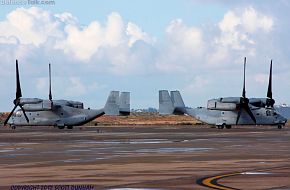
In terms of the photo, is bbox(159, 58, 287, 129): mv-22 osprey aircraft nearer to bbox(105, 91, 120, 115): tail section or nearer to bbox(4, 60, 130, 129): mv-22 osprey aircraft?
bbox(105, 91, 120, 115): tail section

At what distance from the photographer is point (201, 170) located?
29.6 metres

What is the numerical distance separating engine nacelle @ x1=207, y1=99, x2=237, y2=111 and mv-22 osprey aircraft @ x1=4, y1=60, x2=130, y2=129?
507 inches

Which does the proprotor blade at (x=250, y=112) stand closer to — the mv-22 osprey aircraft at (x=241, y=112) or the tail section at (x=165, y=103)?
the mv-22 osprey aircraft at (x=241, y=112)

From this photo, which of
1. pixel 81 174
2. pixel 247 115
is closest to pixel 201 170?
pixel 81 174

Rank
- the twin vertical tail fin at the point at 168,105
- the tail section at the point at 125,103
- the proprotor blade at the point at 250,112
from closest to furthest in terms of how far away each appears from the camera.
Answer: the proprotor blade at the point at 250,112 < the tail section at the point at 125,103 < the twin vertical tail fin at the point at 168,105

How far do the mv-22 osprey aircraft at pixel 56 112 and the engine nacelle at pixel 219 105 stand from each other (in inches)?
507

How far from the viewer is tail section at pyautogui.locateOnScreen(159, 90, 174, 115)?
130 metres

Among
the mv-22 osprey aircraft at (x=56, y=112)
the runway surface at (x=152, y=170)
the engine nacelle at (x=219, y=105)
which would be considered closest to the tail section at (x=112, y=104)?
the mv-22 osprey aircraft at (x=56, y=112)

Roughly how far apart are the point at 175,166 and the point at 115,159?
6.04m

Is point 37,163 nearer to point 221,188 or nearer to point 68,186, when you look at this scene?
point 68,186

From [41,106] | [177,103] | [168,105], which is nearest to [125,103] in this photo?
[168,105]

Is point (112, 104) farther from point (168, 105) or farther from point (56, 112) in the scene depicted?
point (168, 105)

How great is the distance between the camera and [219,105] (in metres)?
122

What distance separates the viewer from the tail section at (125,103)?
418ft
